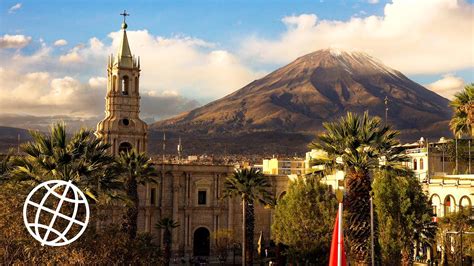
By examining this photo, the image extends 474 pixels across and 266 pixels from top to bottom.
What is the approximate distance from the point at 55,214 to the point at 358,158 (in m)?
12.1

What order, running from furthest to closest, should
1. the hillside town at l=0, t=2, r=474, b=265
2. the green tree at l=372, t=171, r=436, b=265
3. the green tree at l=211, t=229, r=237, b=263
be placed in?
the green tree at l=211, t=229, r=237, b=263, the green tree at l=372, t=171, r=436, b=265, the hillside town at l=0, t=2, r=474, b=265

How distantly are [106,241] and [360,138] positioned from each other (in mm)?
11300

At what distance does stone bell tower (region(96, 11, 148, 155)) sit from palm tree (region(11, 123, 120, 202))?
34249 millimetres

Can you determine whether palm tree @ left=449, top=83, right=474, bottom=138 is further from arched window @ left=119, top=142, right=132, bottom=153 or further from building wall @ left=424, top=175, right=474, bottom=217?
arched window @ left=119, top=142, right=132, bottom=153

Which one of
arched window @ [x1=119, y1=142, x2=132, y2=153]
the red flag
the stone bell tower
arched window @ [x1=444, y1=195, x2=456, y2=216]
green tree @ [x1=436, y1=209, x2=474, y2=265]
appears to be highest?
the stone bell tower

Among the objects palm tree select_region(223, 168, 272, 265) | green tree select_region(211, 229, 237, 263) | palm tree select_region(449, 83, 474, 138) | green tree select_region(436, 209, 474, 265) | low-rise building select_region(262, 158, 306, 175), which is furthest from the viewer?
low-rise building select_region(262, 158, 306, 175)

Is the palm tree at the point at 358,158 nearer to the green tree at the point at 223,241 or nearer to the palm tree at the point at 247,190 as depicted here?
the palm tree at the point at 247,190

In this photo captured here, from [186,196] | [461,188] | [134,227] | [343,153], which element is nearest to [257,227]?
[186,196]

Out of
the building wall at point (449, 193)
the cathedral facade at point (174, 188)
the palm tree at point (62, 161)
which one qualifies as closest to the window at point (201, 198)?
the cathedral facade at point (174, 188)

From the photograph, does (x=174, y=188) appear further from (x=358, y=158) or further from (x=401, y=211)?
(x=358, y=158)

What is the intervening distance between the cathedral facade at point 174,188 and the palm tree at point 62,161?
3479 cm

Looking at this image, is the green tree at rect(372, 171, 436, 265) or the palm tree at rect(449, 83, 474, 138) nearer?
the palm tree at rect(449, 83, 474, 138)

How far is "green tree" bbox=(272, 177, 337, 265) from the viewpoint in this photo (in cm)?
4228

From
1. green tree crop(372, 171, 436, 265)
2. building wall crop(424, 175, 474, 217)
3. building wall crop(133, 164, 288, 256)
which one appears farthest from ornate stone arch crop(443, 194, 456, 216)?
building wall crop(133, 164, 288, 256)
